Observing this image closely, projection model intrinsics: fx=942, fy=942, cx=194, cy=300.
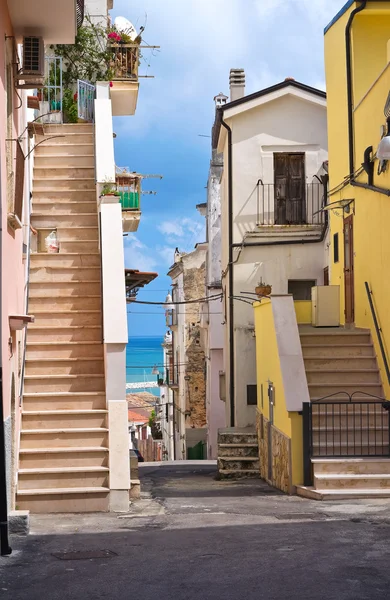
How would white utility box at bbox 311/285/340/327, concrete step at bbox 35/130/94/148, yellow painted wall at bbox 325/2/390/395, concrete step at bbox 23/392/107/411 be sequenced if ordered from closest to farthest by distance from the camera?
concrete step at bbox 23/392/107/411 → yellow painted wall at bbox 325/2/390/395 → concrete step at bbox 35/130/94/148 → white utility box at bbox 311/285/340/327

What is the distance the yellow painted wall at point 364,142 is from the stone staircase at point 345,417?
38cm

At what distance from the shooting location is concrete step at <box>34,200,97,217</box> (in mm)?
16297

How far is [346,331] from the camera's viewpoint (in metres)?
16.8

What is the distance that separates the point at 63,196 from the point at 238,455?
7320 millimetres

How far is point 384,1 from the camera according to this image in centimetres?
1745

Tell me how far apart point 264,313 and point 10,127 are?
6931 millimetres

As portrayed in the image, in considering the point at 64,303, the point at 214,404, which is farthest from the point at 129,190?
the point at 214,404

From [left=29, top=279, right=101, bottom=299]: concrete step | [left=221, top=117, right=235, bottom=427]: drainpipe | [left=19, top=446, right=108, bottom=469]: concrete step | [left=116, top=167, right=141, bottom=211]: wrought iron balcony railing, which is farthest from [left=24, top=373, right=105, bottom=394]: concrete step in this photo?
[left=221, top=117, right=235, bottom=427]: drainpipe

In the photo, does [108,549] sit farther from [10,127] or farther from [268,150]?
[268,150]

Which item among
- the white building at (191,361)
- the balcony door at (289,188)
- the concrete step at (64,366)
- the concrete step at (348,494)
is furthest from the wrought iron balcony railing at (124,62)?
the white building at (191,361)

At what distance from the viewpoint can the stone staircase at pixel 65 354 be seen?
11.3 metres

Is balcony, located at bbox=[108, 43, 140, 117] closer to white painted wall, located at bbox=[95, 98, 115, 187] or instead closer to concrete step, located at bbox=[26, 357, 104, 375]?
white painted wall, located at bbox=[95, 98, 115, 187]

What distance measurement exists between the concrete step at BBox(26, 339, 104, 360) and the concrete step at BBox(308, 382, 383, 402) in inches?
148

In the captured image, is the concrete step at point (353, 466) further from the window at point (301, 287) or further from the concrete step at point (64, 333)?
the window at point (301, 287)
